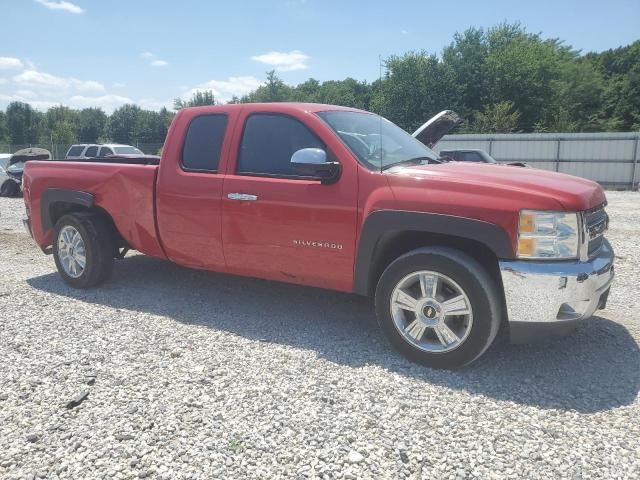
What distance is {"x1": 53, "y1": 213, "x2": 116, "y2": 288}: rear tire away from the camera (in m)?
5.37

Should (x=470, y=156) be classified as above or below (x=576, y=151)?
below

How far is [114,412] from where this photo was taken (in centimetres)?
304

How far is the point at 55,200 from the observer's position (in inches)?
221

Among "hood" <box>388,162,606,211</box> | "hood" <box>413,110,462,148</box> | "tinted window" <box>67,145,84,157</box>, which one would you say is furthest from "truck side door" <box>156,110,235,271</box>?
"tinted window" <box>67,145,84,157</box>

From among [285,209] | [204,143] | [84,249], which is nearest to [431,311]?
[285,209]

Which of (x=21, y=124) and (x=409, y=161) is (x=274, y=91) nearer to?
(x=21, y=124)

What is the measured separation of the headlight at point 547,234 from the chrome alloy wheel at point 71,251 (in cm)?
437

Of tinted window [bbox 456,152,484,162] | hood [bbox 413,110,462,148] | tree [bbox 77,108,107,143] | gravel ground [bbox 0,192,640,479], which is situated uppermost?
tree [bbox 77,108,107,143]

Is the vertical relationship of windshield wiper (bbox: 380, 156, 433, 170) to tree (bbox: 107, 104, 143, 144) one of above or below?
below

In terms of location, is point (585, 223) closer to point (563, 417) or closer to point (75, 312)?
point (563, 417)

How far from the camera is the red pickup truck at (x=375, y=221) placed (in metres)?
3.27

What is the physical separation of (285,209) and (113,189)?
2.14 m

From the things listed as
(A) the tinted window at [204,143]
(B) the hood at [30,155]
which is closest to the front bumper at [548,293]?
(A) the tinted window at [204,143]

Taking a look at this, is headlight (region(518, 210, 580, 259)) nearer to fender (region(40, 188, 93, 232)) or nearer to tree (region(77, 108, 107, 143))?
fender (region(40, 188, 93, 232))
